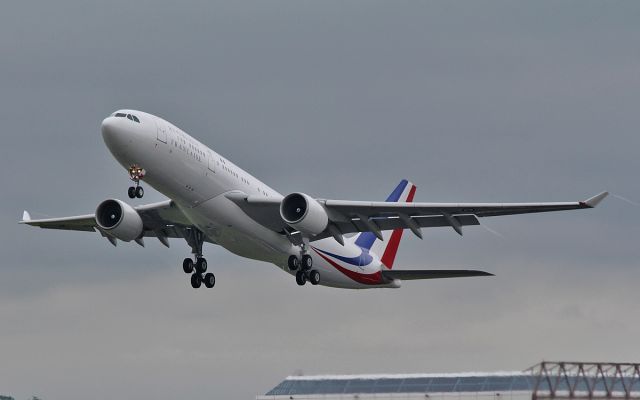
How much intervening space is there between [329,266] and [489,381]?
921cm

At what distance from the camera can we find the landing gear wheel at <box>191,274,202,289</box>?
224ft

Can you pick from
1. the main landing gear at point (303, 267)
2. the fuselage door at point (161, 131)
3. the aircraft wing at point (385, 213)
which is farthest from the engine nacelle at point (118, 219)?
the fuselage door at point (161, 131)

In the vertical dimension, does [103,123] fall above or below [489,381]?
above

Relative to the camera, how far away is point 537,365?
196 ft

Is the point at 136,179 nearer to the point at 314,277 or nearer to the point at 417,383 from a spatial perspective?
the point at 314,277

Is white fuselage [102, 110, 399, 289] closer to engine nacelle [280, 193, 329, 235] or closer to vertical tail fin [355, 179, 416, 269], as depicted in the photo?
engine nacelle [280, 193, 329, 235]

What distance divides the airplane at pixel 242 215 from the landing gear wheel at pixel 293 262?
0.04m

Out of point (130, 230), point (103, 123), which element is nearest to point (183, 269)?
point (130, 230)

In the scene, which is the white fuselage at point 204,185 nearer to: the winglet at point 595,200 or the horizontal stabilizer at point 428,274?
the horizontal stabilizer at point 428,274

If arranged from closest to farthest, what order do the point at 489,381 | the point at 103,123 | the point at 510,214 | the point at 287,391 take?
the point at 103,123 < the point at 510,214 < the point at 489,381 < the point at 287,391

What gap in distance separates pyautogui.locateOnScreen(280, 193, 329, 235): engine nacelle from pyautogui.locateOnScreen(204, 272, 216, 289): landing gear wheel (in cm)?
745

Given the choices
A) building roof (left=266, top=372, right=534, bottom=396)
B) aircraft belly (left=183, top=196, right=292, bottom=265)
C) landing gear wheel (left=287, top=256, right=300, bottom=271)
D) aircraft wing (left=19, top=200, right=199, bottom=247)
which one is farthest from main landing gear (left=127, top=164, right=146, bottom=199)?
building roof (left=266, top=372, right=534, bottom=396)

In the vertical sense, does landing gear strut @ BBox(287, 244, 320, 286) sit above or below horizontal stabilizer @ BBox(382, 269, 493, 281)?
above

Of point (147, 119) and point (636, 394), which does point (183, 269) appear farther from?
point (636, 394)
